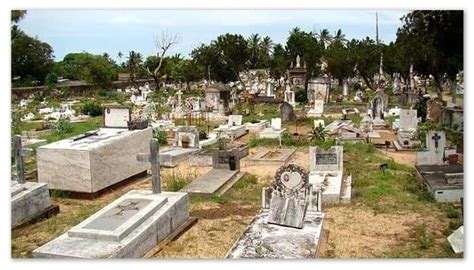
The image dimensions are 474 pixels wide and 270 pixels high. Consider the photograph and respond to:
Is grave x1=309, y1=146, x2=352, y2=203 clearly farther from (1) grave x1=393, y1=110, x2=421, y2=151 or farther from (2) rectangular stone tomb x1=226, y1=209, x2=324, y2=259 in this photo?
(1) grave x1=393, y1=110, x2=421, y2=151

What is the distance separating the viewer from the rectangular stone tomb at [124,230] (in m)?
5.37

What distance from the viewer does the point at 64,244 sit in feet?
18.2

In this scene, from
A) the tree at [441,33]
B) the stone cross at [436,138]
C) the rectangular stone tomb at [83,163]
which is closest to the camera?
the tree at [441,33]

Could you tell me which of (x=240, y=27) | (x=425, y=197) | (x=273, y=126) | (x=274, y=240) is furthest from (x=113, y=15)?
(x=273, y=126)

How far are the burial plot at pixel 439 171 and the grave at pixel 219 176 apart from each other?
3.23 metres

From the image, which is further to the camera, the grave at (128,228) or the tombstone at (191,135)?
the tombstone at (191,135)

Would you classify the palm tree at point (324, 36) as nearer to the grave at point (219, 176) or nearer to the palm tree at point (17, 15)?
the grave at point (219, 176)

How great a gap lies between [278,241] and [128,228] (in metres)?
1.61

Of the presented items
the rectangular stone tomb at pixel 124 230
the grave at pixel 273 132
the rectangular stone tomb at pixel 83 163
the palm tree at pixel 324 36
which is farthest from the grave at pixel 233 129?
the rectangular stone tomb at pixel 124 230

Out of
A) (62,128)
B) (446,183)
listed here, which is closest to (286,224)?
(446,183)

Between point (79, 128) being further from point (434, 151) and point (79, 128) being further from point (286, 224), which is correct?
point (286, 224)

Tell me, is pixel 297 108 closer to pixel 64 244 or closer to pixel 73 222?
pixel 73 222

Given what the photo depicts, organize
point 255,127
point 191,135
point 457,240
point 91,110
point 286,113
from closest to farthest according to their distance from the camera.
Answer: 1. point 457,240
2. point 191,135
3. point 255,127
4. point 286,113
5. point 91,110

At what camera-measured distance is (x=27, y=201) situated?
7.33m
